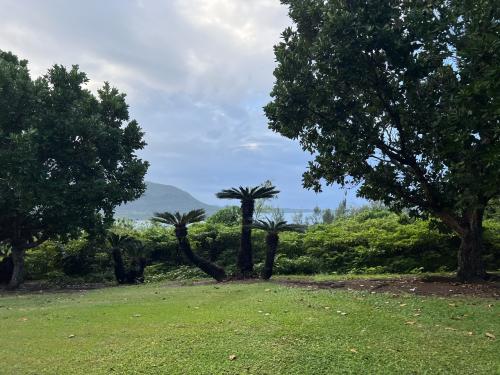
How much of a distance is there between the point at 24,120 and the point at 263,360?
38.2 feet

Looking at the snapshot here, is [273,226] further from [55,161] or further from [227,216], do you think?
[227,216]

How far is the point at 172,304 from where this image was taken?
9297mm

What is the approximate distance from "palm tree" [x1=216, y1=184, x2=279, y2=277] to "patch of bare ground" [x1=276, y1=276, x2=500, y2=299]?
1930 mm

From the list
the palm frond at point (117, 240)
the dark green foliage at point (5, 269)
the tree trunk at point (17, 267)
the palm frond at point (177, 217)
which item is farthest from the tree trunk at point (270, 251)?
the dark green foliage at point (5, 269)

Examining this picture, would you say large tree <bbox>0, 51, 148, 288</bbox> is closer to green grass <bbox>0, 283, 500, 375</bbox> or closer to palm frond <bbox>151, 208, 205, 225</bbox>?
palm frond <bbox>151, 208, 205, 225</bbox>

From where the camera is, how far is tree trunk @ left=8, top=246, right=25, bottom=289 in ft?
49.1

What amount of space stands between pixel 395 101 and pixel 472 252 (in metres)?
4.07

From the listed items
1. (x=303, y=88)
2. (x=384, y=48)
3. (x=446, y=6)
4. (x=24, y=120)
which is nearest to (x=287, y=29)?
(x=303, y=88)

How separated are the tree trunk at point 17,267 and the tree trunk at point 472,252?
42.2 ft

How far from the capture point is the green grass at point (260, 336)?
533 cm

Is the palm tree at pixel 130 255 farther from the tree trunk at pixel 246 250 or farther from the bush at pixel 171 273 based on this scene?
the tree trunk at pixel 246 250

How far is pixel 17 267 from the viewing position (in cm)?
1508

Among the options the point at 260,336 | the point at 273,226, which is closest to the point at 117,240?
the point at 273,226

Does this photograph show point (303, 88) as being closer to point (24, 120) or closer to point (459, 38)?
point (459, 38)
